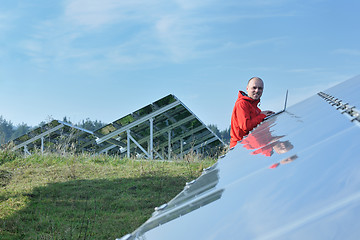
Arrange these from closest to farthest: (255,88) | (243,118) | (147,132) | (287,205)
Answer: (287,205)
(243,118)
(255,88)
(147,132)

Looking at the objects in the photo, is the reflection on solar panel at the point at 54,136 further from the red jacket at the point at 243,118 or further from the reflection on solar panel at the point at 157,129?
the red jacket at the point at 243,118

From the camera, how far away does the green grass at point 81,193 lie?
5696 millimetres

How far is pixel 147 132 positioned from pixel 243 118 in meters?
12.0

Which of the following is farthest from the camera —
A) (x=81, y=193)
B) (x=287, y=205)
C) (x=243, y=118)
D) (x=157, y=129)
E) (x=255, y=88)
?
(x=157, y=129)

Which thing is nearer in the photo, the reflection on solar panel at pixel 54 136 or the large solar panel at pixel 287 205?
the large solar panel at pixel 287 205

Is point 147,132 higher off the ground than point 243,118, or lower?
higher

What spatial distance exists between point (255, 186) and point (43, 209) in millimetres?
6135

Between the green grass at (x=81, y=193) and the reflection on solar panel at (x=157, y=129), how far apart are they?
7.28ft

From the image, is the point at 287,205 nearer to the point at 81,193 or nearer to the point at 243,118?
the point at 243,118

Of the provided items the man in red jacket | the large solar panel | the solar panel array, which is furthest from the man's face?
the solar panel array

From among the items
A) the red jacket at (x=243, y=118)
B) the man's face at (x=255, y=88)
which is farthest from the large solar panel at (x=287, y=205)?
the man's face at (x=255, y=88)

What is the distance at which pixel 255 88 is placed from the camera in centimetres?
428

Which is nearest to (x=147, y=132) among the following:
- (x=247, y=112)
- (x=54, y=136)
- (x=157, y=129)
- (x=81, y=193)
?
(x=157, y=129)

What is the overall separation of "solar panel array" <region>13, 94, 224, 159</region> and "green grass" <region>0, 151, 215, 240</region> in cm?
115
